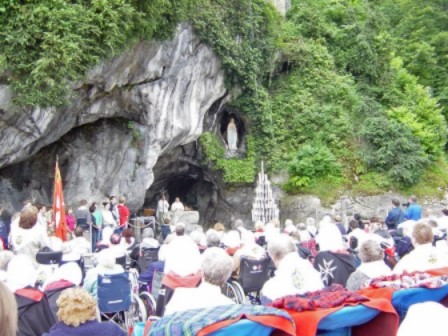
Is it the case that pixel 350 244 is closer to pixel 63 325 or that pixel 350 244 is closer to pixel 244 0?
pixel 63 325

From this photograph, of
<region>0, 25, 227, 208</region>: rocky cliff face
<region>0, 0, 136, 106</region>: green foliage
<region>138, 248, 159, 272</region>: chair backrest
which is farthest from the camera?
<region>0, 25, 227, 208</region>: rocky cliff face

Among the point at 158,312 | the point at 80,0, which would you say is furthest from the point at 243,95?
the point at 158,312

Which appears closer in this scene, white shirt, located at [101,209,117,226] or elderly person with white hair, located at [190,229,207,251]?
elderly person with white hair, located at [190,229,207,251]

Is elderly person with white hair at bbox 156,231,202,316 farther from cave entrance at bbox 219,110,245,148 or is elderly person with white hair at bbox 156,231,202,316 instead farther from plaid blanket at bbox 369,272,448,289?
cave entrance at bbox 219,110,245,148

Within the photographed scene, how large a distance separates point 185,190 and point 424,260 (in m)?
19.8

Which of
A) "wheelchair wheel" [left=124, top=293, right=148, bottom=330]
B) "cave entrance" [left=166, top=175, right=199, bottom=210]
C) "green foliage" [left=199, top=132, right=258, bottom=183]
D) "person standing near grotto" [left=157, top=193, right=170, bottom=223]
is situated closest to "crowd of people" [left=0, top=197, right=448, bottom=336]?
"wheelchair wheel" [left=124, top=293, right=148, bottom=330]

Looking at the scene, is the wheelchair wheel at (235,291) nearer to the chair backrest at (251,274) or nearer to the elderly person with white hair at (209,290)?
the chair backrest at (251,274)

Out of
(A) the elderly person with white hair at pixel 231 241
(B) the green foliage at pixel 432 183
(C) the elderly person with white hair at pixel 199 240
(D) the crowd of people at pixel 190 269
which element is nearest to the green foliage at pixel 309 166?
(B) the green foliage at pixel 432 183

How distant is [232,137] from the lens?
2167 cm

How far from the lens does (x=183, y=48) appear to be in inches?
672

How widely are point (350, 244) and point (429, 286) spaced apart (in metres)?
4.84

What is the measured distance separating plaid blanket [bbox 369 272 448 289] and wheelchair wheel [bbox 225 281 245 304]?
329 centimetres

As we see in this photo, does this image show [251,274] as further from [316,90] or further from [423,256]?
[316,90]

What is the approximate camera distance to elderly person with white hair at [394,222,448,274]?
4.43m
